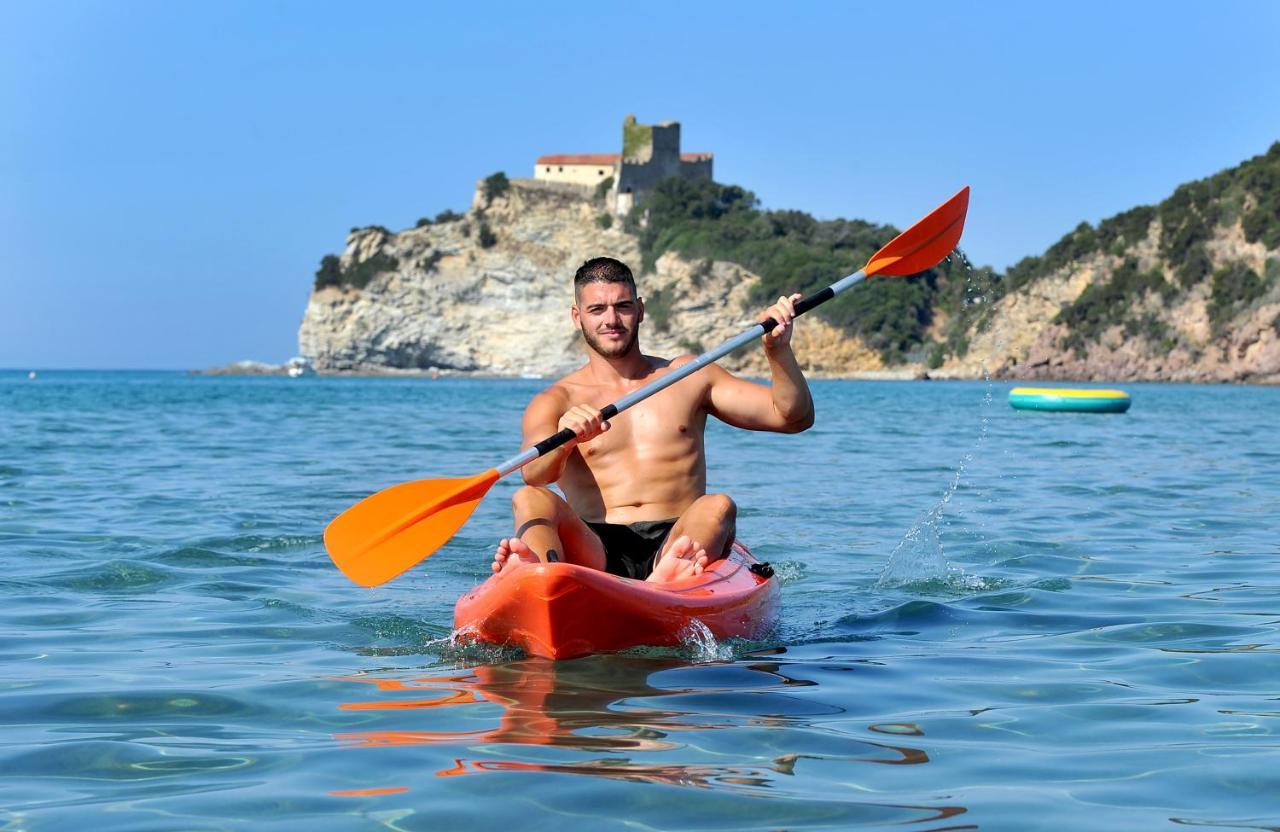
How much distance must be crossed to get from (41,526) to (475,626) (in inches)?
179

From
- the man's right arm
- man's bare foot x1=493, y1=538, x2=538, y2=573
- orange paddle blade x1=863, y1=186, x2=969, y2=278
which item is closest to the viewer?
man's bare foot x1=493, y1=538, x2=538, y2=573

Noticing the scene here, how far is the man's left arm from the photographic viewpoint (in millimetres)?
4801

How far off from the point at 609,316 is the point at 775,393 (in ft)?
2.12

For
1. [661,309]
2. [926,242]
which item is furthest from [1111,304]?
[926,242]

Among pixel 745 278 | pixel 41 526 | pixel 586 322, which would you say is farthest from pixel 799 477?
pixel 745 278

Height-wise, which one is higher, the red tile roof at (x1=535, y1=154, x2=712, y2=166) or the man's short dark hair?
the red tile roof at (x1=535, y1=154, x2=712, y2=166)

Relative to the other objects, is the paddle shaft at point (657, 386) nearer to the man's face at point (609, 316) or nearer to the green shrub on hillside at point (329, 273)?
the man's face at point (609, 316)

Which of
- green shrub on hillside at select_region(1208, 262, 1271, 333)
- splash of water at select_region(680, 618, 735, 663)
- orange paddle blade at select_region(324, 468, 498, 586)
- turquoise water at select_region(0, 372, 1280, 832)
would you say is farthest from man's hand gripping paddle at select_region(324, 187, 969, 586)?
green shrub on hillside at select_region(1208, 262, 1271, 333)

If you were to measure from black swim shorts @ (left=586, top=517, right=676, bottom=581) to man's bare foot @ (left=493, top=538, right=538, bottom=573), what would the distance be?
1.80 ft

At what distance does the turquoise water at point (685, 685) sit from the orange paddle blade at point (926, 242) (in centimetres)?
141

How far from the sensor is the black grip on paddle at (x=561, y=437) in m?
4.69

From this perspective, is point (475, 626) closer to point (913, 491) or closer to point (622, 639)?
point (622, 639)

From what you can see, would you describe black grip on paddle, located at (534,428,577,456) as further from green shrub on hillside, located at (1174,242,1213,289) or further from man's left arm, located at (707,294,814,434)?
green shrub on hillside, located at (1174,242,1213,289)

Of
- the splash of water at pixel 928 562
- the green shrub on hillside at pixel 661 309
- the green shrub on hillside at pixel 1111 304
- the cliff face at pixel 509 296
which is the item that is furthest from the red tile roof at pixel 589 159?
the splash of water at pixel 928 562
